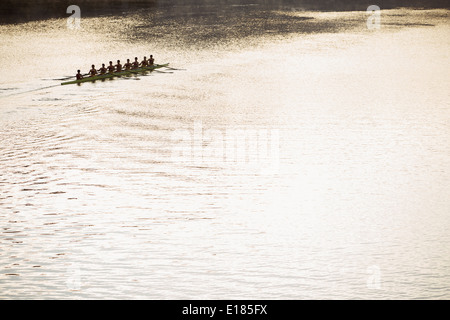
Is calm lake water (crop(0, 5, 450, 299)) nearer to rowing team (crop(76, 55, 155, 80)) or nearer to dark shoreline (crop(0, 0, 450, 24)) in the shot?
rowing team (crop(76, 55, 155, 80))

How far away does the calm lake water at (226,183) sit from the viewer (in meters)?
10.1

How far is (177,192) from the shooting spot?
13.5 m

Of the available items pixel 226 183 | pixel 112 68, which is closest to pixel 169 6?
pixel 112 68

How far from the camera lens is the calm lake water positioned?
33.3ft

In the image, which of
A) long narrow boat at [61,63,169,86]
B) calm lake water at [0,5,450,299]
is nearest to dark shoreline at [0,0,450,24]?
calm lake water at [0,5,450,299]

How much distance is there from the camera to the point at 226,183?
46.4 ft

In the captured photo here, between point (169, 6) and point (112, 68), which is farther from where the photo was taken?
point (169, 6)

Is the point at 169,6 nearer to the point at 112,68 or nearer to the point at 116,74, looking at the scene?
the point at 116,74

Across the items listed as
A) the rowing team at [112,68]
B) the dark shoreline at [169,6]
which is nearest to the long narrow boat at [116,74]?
the rowing team at [112,68]

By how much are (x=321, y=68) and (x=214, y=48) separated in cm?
802

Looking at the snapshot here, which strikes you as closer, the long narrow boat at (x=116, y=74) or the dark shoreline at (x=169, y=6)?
the long narrow boat at (x=116, y=74)

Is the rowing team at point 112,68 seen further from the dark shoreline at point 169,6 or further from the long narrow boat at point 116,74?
the dark shoreline at point 169,6

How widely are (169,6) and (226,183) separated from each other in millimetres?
43387

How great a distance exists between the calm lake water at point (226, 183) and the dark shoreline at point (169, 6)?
20.9 meters
